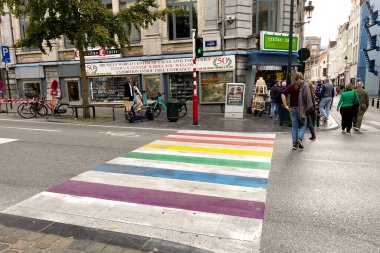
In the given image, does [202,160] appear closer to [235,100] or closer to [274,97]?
[235,100]

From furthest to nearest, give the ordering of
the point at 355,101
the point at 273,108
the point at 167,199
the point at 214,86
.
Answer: the point at 214,86
the point at 273,108
the point at 355,101
the point at 167,199

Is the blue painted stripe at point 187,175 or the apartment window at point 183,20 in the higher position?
the apartment window at point 183,20

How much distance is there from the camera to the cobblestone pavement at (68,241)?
119 inches

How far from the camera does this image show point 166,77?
1794 cm

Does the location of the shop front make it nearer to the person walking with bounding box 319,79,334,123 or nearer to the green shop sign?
the green shop sign

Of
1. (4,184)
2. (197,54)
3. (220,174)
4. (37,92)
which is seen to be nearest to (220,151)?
(220,174)

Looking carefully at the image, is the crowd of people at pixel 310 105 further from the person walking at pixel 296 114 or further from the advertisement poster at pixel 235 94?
the advertisement poster at pixel 235 94

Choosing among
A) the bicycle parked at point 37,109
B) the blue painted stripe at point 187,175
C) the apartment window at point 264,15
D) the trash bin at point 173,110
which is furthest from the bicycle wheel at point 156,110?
the blue painted stripe at point 187,175

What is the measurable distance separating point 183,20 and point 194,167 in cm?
1364

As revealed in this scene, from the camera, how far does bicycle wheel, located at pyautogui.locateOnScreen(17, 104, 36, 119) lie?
48.5 feet

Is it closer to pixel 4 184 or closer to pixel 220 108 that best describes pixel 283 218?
pixel 4 184

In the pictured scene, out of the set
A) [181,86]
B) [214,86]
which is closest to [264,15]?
[214,86]

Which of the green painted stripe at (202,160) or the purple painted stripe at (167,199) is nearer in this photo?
the purple painted stripe at (167,199)

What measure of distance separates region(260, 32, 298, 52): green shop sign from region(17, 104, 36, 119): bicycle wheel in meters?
12.2
